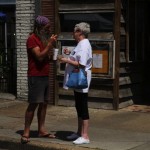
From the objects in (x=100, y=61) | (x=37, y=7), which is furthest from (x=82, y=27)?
(x=37, y=7)

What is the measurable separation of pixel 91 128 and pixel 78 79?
1.80m

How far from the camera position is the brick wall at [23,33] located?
11484 mm

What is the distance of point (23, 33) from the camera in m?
11.6

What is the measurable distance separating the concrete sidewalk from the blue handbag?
901mm

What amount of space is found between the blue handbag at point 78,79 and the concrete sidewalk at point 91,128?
901mm

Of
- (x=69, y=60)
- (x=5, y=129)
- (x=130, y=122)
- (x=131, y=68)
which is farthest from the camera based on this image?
(x=131, y=68)

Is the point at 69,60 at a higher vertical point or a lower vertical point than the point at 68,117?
higher

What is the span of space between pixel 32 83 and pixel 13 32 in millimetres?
6123

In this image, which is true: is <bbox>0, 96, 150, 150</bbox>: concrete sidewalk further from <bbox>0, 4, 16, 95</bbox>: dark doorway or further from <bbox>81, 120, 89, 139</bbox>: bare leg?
<bbox>0, 4, 16, 95</bbox>: dark doorway

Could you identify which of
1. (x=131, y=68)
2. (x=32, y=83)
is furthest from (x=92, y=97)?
(x=32, y=83)

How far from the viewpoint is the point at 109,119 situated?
9648 mm

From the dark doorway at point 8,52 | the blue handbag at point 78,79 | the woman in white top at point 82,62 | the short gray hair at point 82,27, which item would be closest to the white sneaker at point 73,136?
the woman in white top at point 82,62

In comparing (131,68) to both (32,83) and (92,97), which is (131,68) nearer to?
(92,97)

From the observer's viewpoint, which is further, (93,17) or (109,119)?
(93,17)
